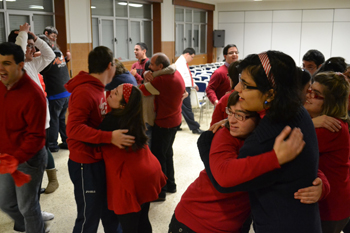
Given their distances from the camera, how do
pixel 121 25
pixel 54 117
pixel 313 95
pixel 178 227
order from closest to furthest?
pixel 178 227
pixel 313 95
pixel 54 117
pixel 121 25

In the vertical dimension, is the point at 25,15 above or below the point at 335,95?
above

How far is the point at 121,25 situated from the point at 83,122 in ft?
28.0

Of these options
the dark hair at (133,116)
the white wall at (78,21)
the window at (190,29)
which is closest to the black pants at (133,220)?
the dark hair at (133,116)

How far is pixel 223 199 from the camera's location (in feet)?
5.03

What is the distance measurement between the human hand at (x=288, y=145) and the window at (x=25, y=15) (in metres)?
6.75

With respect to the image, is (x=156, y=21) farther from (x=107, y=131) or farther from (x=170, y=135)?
(x=107, y=131)

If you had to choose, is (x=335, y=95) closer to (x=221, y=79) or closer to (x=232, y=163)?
(x=232, y=163)

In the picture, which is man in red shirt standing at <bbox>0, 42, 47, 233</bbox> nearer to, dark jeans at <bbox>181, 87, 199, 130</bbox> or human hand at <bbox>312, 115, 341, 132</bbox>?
human hand at <bbox>312, 115, 341, 132</bbox>

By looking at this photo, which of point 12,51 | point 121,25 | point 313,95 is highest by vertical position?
point 121,25

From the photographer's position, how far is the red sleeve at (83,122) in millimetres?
2117

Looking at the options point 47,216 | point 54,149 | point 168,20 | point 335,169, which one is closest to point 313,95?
point 335,169

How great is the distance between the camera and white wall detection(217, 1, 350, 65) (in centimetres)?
1395

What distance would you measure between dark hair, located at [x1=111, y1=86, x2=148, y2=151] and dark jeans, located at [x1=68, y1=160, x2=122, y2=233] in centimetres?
38

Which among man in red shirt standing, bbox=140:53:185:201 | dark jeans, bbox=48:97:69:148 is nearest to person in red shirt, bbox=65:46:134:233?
man in red shirt standing, bbox=140:53:185:201
